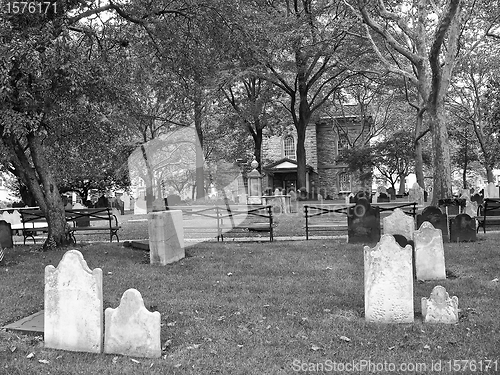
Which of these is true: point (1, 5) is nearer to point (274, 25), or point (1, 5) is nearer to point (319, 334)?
point (319, 334)

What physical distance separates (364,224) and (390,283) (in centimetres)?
619

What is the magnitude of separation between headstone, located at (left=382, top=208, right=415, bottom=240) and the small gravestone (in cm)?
237

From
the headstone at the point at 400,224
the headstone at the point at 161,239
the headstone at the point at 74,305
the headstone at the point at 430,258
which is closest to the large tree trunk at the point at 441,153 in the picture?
the headstone at the point at 400,224

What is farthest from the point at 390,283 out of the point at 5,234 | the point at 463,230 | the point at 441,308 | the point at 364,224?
the point at 5,234

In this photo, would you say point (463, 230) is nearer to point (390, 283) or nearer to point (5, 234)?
point (390, 283)

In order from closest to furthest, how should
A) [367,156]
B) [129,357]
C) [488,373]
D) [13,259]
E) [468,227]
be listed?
1. [488,373]
2. [129,357]
3. [13,259]
4. [468,227]
5. [367,156]

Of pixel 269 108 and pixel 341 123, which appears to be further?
pixel 341 123

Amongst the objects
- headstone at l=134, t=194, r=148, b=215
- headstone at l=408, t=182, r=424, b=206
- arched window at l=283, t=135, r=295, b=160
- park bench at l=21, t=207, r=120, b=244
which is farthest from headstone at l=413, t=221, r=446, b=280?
arched window at l=283, t=135, r=295, b=160

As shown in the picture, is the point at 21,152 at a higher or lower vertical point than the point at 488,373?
higher

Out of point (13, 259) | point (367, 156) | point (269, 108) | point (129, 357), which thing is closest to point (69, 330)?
point (129, 357)

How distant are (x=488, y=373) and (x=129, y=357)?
3373 millimetres

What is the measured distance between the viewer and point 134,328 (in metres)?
4.58

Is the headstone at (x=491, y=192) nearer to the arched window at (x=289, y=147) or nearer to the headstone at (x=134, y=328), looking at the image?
the arched window at (x=289, y=147)

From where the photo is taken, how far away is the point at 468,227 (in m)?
11.5
